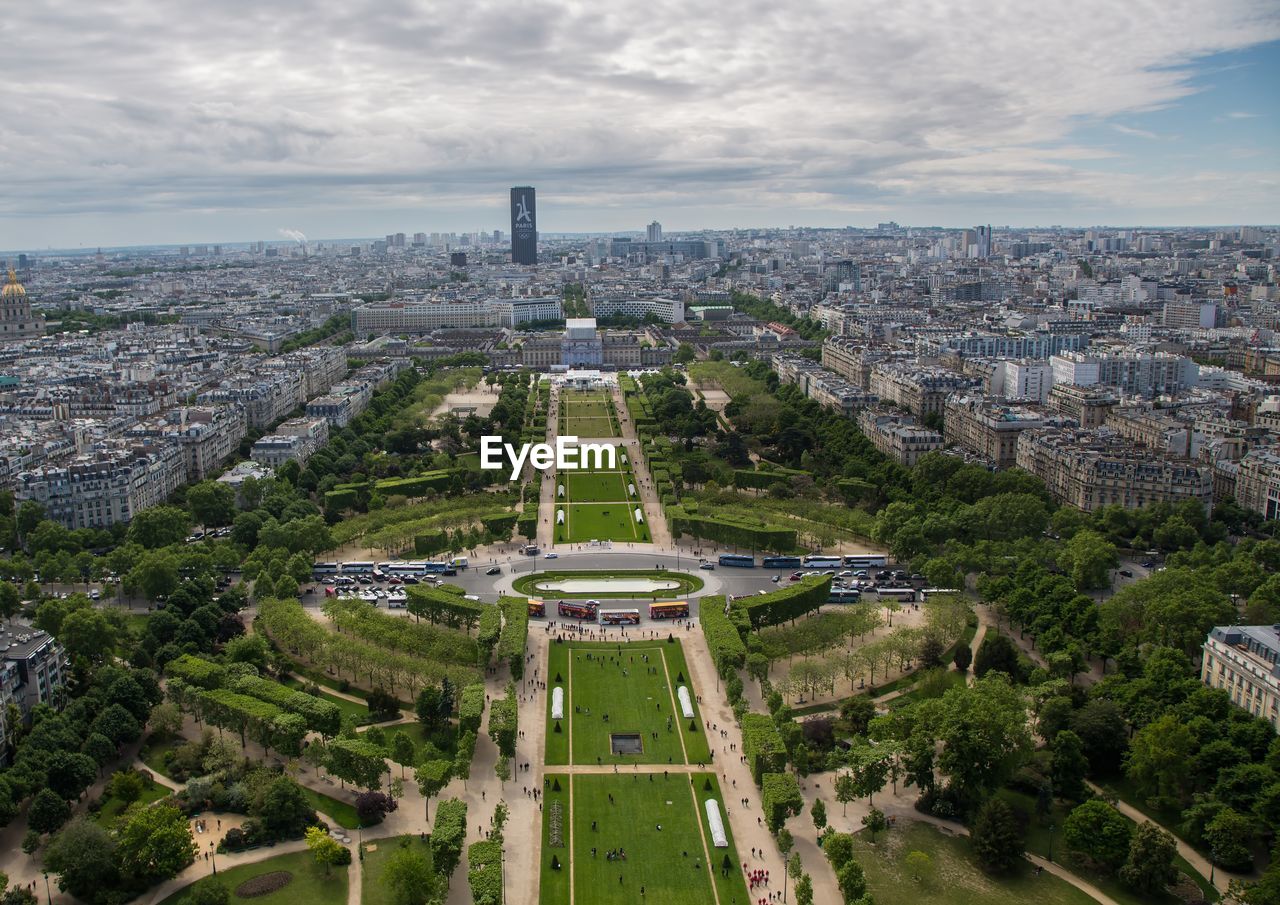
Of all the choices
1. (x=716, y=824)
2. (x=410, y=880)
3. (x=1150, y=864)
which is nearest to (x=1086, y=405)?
(x=1150, y=864)

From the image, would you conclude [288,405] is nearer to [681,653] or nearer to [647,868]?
[681,653]

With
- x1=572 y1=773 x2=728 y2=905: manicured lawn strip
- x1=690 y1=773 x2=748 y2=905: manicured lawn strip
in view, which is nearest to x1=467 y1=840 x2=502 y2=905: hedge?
x1=572 y1=773 x2=728 y2=905: manicured lawn strip

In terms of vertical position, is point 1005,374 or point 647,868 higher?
point 1005,374

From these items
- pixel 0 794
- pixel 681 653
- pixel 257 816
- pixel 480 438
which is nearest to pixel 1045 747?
pixel 681 653

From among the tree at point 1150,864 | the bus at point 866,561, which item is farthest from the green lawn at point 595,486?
the tree at point 1150,864

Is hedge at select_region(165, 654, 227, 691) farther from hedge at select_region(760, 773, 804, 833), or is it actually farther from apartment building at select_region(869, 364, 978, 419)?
apartment building at select_region(869, 364, 978, 419)

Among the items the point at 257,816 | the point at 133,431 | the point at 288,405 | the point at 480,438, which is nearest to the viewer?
the point at 257,816

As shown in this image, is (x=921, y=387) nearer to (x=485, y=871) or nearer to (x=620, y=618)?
(x=620, y=618)
